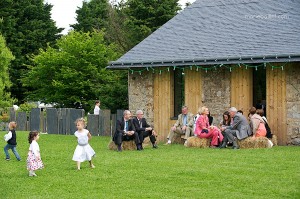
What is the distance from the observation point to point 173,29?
2778cm

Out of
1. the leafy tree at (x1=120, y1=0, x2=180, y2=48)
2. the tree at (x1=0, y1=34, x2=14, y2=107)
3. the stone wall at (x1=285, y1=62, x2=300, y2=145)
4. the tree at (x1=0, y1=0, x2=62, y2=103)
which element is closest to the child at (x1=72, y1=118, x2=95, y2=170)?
the stone wall at (x1=285, y1=62, x2=300, y2=145)

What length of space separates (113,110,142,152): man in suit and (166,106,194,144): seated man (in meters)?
2.43

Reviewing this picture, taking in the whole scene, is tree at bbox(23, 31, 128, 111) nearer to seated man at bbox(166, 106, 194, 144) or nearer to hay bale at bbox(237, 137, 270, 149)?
seated man at bbox(166, 106, 194, 144)

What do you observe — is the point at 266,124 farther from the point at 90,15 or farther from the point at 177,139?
the point at 90,15

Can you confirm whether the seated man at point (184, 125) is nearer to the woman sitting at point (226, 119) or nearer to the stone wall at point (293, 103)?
the woman sitting at point (226, 119)

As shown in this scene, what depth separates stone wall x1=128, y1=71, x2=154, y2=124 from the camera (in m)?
26.8

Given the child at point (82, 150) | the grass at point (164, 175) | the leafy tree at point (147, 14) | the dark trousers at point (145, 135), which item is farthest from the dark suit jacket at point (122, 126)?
the leafy tree at point (147, 14)

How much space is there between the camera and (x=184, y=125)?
24.4 m

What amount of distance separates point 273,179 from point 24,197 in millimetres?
5118

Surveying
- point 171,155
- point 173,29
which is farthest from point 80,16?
point 171,155

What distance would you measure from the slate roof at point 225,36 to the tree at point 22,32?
27.6m

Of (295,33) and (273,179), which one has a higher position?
(295,33)

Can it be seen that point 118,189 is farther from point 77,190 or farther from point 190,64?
point 190,64

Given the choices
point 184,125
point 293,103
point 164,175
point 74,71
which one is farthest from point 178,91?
point 74,71
